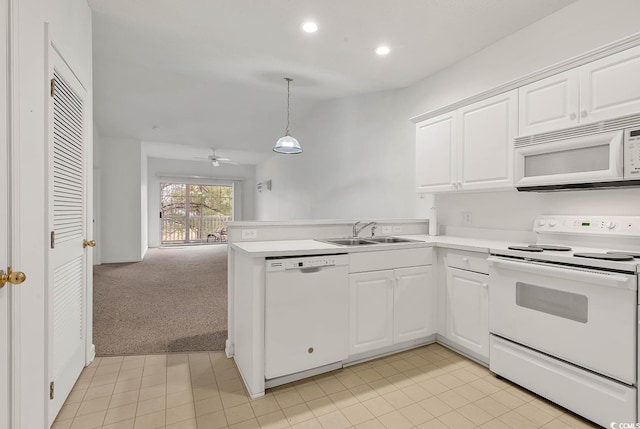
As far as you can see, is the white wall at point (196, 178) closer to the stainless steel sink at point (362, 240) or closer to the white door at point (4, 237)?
the stainless steel sink at point (362, 240)

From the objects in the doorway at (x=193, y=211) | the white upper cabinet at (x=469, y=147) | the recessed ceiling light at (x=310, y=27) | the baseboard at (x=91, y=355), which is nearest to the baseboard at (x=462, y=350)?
the white upper cabinet at (x=469, y=147)

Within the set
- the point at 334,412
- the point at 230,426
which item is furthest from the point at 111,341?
the point at 334,412

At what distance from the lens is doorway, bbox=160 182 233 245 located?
9453mm

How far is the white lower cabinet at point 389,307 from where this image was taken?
7.41ft

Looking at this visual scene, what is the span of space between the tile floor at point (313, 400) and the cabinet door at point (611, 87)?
1762 millimetres

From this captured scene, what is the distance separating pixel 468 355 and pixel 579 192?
4.74ft

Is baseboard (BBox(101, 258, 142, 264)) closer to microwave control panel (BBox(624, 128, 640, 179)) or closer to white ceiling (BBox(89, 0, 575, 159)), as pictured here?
white ceiling (BBox(89, 0, 575, 159))

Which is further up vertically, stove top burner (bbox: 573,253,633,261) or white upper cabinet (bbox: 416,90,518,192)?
white upper cabinet (bbox: 416,90,518,192)

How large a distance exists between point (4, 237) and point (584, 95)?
3031 mm

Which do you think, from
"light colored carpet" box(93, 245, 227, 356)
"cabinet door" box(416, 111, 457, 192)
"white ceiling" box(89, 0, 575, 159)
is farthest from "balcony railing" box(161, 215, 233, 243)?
"cabinet door" box(416, 111, 457, 192)

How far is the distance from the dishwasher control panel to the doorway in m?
8.25

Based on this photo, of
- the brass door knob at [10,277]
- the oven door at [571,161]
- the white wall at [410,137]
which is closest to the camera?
the brass door knob at [10,277]

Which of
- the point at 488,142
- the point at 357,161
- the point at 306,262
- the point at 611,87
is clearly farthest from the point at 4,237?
the point at 357,161

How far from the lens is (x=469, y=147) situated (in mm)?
2646
